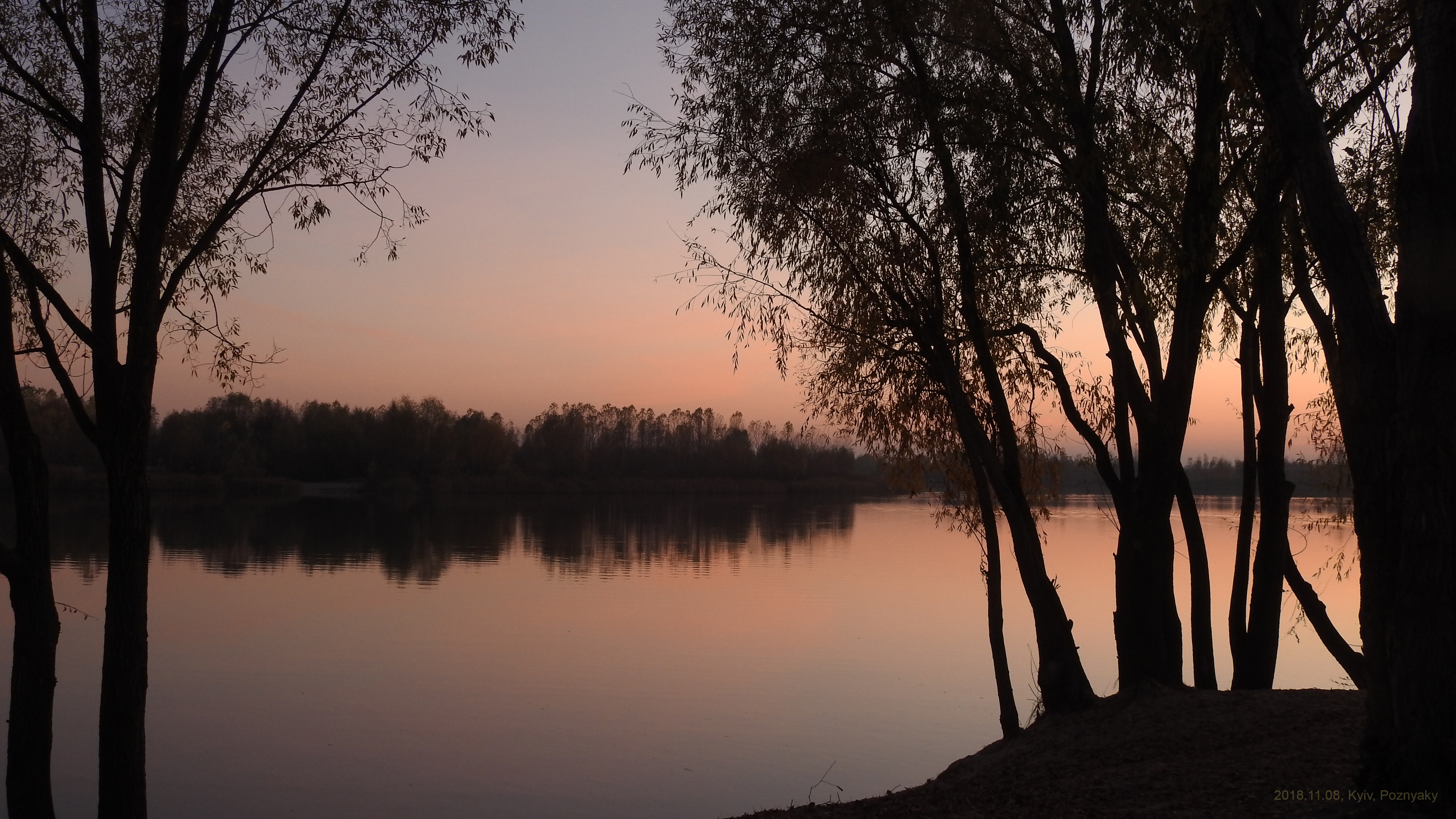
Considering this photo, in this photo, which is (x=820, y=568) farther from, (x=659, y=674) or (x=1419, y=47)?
(x=1419, y=47)

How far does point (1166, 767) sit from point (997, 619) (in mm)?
3311

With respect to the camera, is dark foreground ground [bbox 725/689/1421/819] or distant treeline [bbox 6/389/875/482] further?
distant treeline [bbox 6/389/875/482]

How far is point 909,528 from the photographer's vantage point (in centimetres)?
4112

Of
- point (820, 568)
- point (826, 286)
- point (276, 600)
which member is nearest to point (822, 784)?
point (826, 286)

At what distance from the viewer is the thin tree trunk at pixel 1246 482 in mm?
8820

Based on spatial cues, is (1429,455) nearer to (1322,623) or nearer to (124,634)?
(1322,623)

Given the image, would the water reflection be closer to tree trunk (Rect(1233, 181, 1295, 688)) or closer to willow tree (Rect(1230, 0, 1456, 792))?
tree trunk (Rect(1233, 181, 1295, 688))

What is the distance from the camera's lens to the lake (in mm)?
9812

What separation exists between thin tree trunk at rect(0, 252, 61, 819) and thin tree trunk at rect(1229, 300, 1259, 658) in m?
8.30

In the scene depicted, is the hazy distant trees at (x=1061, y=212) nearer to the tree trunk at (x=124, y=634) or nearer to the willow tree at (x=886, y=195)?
the willow tree at (x=886, y=195)

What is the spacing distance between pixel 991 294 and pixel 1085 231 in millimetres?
1197

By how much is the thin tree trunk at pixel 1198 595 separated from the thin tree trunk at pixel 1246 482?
217 mm

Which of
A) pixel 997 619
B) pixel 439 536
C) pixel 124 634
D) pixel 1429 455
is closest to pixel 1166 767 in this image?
pixel 1429 455

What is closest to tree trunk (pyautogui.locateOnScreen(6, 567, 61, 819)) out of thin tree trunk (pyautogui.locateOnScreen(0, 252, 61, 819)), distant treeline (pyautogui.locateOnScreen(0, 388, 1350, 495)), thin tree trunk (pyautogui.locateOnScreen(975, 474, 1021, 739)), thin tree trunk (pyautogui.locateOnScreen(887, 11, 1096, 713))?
thin tree trunk (pyautogui.locateOnScreen(0, 252, 61, 819))
